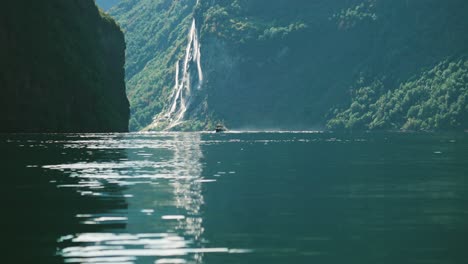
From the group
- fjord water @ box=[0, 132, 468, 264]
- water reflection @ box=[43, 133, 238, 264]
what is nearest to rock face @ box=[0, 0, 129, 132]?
fjord water @ box=[0, 132, 468, 264]

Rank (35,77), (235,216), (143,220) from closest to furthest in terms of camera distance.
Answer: (143,220) < (235,216) < (35,77)

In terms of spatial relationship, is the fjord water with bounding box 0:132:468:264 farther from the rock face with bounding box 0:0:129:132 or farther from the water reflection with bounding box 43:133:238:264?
the rock face with bounding box 0:0:129:132

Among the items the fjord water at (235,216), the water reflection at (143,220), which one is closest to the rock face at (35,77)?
the fjord water at (235,216)

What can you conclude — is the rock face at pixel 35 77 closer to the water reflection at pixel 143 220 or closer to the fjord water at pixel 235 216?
the fjord water at pixel 235 216

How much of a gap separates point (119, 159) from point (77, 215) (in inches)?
1778

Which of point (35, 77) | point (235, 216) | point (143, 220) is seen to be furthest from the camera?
point (35, 77)

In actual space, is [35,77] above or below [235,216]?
above

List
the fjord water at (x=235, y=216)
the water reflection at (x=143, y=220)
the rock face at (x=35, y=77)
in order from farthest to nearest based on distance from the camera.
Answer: the rock face at (x=35, y=77) < the fjord water at (x=235, y=216) < the water reflection at (x=143, y=220)

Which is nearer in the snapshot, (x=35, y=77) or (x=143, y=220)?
(x=143, y=220)

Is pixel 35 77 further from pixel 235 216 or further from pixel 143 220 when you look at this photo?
pixel 143 220

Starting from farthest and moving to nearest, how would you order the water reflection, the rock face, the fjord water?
the rock face → the fjord water → the water reflection

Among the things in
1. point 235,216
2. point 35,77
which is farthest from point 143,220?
point 35,77

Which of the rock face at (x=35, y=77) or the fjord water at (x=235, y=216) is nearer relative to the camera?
the fjord water at (x=235, y=216)

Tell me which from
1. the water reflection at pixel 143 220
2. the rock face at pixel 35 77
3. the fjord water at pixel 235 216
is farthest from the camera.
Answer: the rock face at pixel 35 77
